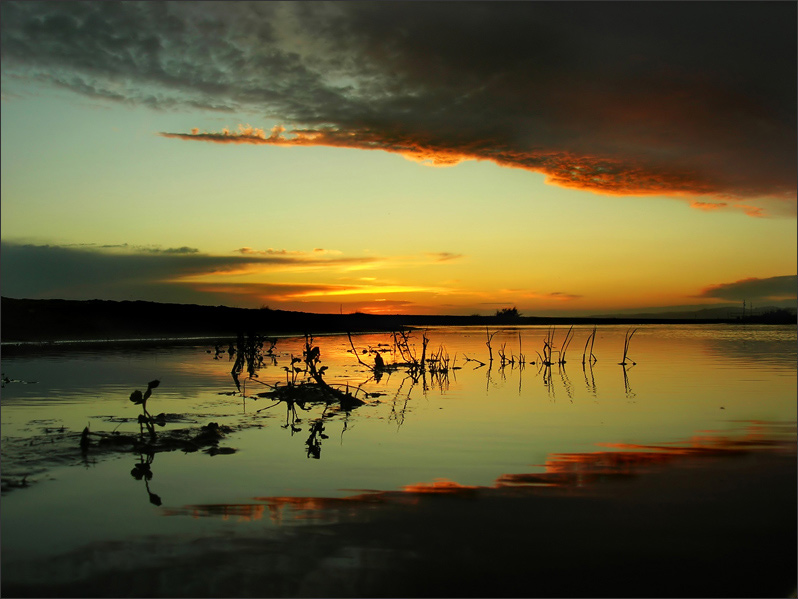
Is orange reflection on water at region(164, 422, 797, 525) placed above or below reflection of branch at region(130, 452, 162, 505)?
below

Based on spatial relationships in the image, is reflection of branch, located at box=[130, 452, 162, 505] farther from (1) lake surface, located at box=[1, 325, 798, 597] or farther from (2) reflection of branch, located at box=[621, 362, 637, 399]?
(2) reflection of branch, located at box=[621, 362, 637, 399]

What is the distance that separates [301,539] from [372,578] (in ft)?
3.71

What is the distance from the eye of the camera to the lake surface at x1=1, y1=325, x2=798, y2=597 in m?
5.82

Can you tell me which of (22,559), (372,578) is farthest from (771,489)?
(22,559)

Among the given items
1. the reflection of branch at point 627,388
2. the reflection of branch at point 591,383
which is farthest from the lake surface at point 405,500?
the reflection of branch at point 591,383

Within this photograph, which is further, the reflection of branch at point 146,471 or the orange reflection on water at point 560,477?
the reflection of branch at point 146,471

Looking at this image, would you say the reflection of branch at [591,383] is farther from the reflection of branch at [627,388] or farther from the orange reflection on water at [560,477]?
the orange reflection on water at [560,477]

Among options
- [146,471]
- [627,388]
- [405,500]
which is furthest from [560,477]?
[627,388]

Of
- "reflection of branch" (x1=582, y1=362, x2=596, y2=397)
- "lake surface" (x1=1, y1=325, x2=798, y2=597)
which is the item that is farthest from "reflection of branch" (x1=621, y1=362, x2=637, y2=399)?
"lake surface" (x1=1, y1=325, x2=798, y2=597)

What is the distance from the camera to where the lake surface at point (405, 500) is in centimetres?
582

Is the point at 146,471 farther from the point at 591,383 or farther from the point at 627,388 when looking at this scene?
the point at 591,383

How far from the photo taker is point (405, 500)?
26.0ft

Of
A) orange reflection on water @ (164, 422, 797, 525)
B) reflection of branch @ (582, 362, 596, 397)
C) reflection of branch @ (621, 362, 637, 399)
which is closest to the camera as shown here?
orange reflection on water @ (164, 422, 797, 525)

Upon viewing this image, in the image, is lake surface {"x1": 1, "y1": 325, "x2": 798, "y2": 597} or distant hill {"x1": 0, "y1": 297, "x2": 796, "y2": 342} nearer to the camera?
lake surface {"x1": 1, "y1": 325, "x2": 798, "y2": 597}
